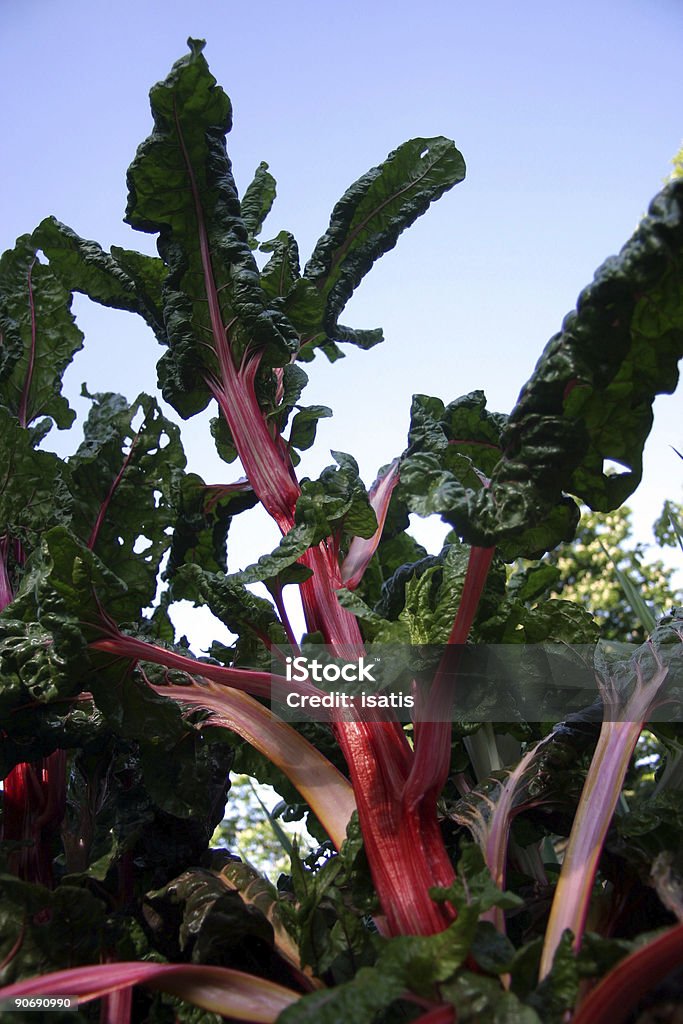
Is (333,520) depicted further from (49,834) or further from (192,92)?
(192,92)

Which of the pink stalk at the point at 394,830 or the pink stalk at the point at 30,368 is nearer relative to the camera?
the pink stalk at the point at 394,830

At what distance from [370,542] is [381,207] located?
2.44 ft

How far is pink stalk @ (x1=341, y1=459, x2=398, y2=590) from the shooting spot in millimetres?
1517

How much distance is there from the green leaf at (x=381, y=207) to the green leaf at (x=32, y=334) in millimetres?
635

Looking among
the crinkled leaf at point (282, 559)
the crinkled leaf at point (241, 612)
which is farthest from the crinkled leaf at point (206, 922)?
the crinkled leaf at point (282, 559)

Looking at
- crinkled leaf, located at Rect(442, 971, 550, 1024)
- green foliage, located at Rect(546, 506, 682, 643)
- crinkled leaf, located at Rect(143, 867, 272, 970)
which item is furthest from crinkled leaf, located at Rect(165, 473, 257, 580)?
green foliage, located at Rect(546, 506, 682, 643)

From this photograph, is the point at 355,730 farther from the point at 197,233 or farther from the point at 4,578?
the point at 197,233

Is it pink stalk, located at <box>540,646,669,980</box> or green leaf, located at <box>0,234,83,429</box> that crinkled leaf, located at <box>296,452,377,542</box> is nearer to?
pink stalk, located at <box>540,646,669,980</box>

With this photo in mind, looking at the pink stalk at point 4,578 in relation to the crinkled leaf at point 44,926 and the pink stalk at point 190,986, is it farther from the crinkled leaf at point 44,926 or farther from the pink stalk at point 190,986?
the pink stalk at point 190,986

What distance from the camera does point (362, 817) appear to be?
3.83ft

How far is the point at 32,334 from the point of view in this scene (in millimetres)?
1986

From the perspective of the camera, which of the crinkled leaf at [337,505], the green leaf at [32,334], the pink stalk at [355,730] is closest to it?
the pink stalk at [355,730]

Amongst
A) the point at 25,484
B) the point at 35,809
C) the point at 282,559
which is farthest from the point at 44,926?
the point at 25,484

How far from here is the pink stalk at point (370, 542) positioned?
4.98 feet
